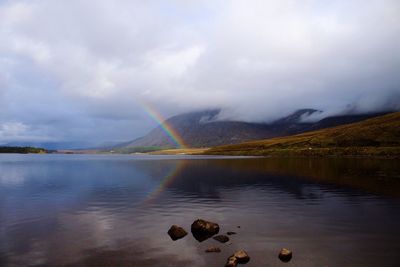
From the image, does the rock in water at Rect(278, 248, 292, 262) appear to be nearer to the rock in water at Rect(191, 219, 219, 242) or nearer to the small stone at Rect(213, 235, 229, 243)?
the small stone at Rect(213, 235, 229, 243)

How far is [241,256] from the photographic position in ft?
78.2

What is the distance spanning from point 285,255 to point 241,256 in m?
3.56

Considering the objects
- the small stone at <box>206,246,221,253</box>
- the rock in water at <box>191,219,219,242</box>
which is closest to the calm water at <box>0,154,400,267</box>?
the small stone at <box>206,246,221,253</box>

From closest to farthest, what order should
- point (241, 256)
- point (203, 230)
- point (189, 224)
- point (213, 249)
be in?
1. point (241, 256)
2. point (213, 249)
3. point (203, 230)
4. point (189, 224)

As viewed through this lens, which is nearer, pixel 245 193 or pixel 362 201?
pixel 362 201

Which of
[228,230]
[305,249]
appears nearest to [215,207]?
[228,230]

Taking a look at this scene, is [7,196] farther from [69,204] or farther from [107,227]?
[107,227]

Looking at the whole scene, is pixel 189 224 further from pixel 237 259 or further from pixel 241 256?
pixel 237 259

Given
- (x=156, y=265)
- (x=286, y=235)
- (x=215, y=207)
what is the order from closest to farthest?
(x=156, y=265)
(x=286, y=235)
(x=215, y=207)

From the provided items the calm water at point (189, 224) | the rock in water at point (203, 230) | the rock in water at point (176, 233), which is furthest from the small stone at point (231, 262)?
the rock in water at point (176, 233)

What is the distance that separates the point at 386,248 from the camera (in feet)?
88.2

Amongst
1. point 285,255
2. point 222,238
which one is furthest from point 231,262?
point 222,238

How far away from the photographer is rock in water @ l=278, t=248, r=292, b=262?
2420 cm

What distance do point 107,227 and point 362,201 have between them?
38.8 metres
